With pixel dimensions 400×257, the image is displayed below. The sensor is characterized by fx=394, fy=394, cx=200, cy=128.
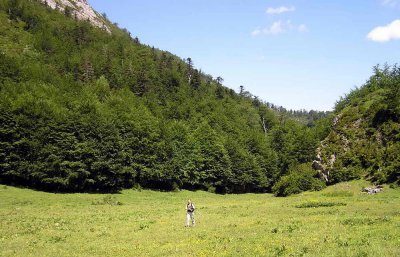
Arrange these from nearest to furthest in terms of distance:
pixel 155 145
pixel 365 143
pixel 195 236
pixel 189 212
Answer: pixel 195 236 → pixel 189 212 → pixel 365 143 → pixel 155 145

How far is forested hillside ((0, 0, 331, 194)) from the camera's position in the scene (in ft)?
278

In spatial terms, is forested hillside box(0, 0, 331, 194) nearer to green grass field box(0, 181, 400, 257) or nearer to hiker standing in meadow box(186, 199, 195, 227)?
green grass field box(0, 181, 400, 257)

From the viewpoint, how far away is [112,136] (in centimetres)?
9669

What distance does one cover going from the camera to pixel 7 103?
86.9 meters

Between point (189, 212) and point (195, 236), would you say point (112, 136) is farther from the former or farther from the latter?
point (195, 236)

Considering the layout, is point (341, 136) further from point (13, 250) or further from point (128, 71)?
point (128, 71)

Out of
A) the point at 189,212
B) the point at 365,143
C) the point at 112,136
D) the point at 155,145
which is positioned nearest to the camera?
the point at 189,212

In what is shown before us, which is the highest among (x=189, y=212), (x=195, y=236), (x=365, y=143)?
(x=365, y=143)

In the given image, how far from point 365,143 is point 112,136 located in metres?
58.4

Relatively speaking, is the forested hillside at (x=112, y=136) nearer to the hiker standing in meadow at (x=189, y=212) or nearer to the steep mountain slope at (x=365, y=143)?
the steep mountain slope at (x=365, y=143)

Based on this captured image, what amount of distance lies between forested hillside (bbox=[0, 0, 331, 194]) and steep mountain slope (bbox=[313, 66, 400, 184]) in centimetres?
574

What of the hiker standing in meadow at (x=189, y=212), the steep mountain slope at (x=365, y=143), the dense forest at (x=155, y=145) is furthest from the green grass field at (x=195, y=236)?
the dense forest at (x=155, y=145)

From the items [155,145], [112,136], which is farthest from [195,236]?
[155,145]

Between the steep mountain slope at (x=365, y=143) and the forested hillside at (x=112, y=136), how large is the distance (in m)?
5.74
